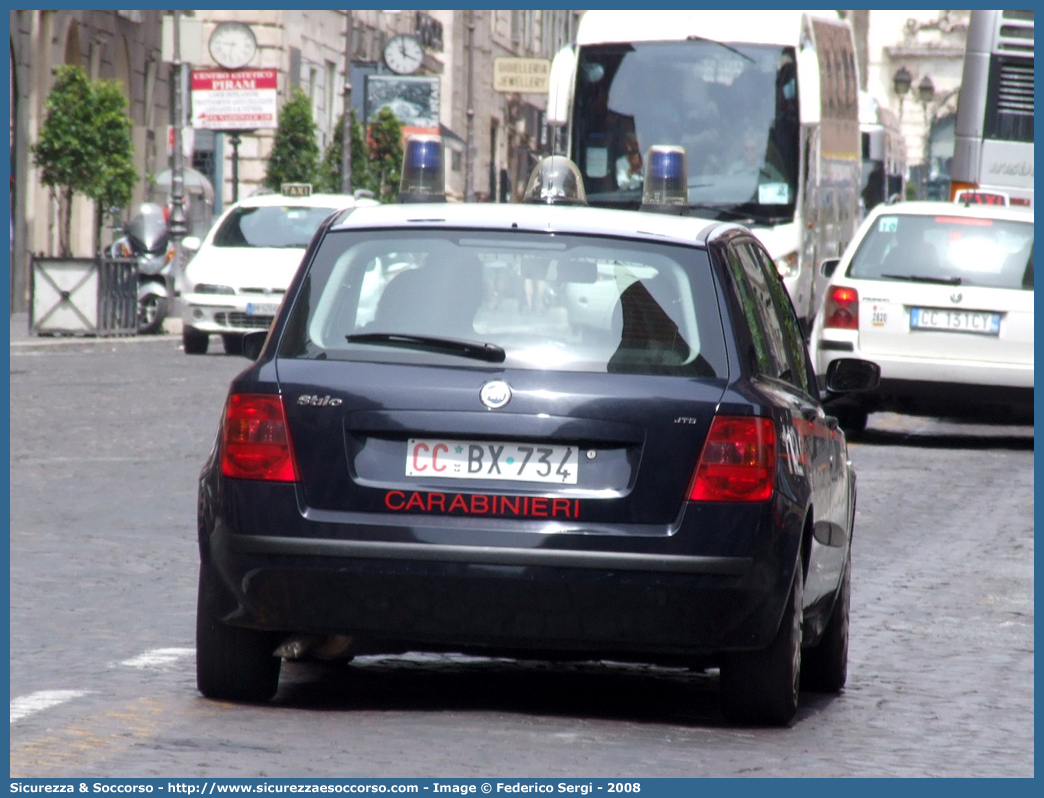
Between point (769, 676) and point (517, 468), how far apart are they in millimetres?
894

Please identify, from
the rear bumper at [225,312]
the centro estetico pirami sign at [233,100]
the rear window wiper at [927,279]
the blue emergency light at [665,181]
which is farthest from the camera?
the centro estetico pirami sign at [233,100]

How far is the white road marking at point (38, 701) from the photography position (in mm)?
6349

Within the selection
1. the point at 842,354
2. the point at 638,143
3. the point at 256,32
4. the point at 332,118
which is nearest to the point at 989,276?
the point at 842,354

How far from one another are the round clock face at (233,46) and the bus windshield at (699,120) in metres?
19.1

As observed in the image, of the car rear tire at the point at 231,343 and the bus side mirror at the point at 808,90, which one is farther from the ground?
the bus side mirror at the point at 808,90

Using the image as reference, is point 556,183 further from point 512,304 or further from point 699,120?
point 699,120

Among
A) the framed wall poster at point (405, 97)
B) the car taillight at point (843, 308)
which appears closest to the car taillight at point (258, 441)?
the car taillight at point (843, 308)

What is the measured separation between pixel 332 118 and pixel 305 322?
53274 millimetres

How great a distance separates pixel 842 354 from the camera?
17.1 metres

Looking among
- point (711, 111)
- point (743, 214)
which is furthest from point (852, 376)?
point (711, 111)

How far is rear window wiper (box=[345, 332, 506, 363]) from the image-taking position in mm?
6172

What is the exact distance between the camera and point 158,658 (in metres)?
7.44

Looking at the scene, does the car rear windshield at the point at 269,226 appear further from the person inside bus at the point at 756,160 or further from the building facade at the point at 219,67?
the person inside bus at the point at 756,160

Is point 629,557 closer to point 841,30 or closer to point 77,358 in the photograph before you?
point 77,358
